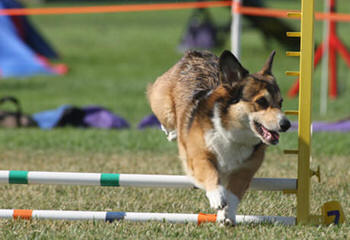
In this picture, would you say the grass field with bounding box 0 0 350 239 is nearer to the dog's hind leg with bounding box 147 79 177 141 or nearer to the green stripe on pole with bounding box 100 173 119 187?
the green stripe on pole with bounding box 100 173 119 187

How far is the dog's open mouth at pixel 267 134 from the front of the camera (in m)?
3.93

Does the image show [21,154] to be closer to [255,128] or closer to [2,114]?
[2,114]

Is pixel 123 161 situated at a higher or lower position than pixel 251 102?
lower

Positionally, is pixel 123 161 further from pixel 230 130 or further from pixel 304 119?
pixel 230 130

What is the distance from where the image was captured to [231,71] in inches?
162

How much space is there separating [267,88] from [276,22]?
49.3 ft

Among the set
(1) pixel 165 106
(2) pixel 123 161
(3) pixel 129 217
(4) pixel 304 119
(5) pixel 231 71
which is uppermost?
(5) pixel 231 71

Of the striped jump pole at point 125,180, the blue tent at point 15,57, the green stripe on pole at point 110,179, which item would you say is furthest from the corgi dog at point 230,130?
the blue tent at point 15,57

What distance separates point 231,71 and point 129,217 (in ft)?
3.70

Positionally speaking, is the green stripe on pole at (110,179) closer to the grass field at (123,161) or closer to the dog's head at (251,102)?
the grass field at (123,161)

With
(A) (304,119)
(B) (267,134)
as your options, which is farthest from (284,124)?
(A) (304,119)

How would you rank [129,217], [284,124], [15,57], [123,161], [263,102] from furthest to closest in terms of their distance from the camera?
[15,57] → [123,161] → [129,217] → [263,102] → [284,124]

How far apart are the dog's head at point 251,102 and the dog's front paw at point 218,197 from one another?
1.29 feet

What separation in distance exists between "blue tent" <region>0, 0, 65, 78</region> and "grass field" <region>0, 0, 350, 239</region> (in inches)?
23.4
